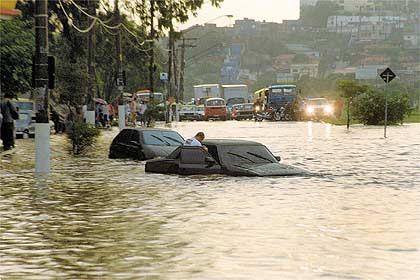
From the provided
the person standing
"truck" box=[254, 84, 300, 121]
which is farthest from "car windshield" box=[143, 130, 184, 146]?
"truck" box=[254, 84, 300, 121]

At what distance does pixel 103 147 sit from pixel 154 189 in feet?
58.2

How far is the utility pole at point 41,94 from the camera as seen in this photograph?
2298 cm

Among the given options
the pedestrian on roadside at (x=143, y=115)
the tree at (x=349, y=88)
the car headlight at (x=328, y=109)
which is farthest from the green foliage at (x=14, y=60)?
the car headlight at (x=328, y=109)

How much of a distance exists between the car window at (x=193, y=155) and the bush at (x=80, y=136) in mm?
10732

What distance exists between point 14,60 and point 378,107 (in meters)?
28.1

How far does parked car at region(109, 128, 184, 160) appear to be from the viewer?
27623 mm

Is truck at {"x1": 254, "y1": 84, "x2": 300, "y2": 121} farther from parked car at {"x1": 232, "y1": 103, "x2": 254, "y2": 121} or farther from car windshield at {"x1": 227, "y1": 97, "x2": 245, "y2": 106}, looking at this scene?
car windshield at {"x1": 227, "y1": 97, "x2": 245, "y2": 106}

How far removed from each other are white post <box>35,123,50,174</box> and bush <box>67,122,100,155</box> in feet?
29.0

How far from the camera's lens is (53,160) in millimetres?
28875

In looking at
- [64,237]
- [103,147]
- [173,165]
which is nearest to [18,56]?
[103,147]

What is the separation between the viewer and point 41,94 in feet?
77.1

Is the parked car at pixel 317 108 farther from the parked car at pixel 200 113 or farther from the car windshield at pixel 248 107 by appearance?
the parked car at pixel 200 113

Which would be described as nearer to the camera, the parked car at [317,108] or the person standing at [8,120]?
the person standing at [8,120]

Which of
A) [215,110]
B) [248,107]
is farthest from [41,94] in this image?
[248,107]
